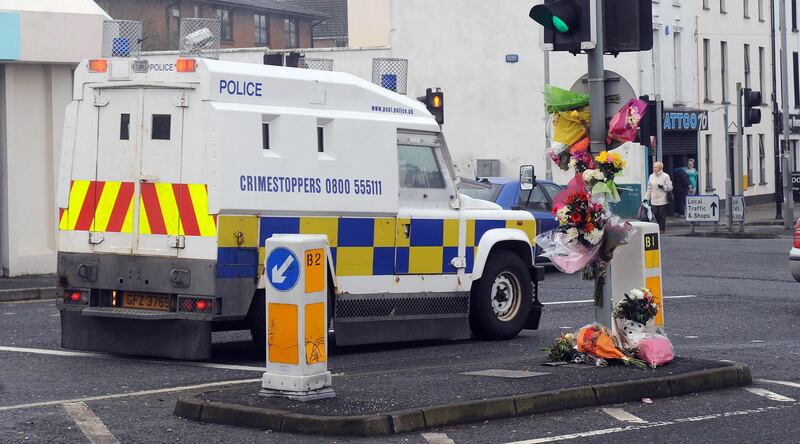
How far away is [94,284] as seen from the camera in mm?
12469

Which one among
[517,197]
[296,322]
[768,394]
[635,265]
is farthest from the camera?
[517,197]

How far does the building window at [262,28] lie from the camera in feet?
273

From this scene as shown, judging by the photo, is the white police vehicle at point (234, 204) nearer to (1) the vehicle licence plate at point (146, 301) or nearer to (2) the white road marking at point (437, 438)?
(1) the vehicle licence plate at point (146, 301)

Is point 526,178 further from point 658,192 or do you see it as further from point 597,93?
point 658,192

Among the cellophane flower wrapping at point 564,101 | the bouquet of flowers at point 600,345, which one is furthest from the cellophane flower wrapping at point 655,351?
the cellophane flower wrapping at point 564,101

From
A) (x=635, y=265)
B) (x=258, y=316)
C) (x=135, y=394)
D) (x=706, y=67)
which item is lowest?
(x=135, y=394)

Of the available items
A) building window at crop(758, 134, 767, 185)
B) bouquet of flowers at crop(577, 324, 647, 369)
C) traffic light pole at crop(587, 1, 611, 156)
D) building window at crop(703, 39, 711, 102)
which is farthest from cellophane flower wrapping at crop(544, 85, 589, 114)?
building window at crop(758, 134, 767, 185)

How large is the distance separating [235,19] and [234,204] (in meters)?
70.6

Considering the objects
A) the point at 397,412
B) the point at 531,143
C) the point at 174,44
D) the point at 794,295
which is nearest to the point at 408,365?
the point at 397,412

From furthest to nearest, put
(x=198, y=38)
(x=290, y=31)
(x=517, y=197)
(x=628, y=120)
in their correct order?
(x=290, y=31)
(x=517, y=197)
(x=198, y=38)
(x=628, y=120)

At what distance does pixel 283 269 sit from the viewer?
31.1ft

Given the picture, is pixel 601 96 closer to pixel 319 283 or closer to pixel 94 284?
pixel 319 283

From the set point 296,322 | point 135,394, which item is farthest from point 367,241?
point 296,322

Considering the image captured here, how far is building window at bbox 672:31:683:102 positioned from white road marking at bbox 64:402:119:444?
42.4m
